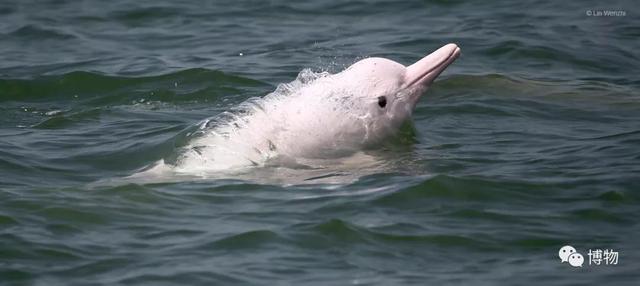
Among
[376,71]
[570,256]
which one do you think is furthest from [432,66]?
[570,256]

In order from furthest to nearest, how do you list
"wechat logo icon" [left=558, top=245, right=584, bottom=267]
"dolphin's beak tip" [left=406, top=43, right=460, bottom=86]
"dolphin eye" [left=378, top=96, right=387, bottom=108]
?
"dolphin's beak tip" [left=406, top=43, right=460, bottom=86], "dolphin eye" [left=378, top=96, right=387, bottom=108], "wechat logo icon" [left=558, top=245, right=584, bottom=267]

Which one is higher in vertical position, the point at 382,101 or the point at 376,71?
the point at 376,71

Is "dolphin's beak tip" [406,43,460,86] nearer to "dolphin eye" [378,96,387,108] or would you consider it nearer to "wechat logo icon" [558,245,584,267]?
"dolphin eye" [378,96,387,108]

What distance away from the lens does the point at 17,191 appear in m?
11.5

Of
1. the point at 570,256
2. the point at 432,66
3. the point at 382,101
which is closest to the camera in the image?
the point at 570,256

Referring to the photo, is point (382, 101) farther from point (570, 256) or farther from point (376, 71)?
point (570, 256)

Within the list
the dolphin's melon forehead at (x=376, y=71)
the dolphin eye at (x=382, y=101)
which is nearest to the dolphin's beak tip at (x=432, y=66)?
the dolphin's melon forehead at (x=376, y=71)

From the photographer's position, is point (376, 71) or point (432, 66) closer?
point (376, 71)

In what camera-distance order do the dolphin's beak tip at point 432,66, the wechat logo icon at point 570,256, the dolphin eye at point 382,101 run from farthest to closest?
the dolphin's beak tip at point 432,66 → the dolphin eye at point 382,101 → the wechat logo icon at point 570,256

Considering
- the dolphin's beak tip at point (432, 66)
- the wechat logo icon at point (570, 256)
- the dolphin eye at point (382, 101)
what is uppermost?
the dolphin's beak tip at point (432, 66)

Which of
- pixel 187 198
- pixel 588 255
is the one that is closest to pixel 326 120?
pixel 187 198

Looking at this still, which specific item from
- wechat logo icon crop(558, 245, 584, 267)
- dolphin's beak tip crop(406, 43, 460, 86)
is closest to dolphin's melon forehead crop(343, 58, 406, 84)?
dolphin's beak tip crop(406, 43, 460, 86)

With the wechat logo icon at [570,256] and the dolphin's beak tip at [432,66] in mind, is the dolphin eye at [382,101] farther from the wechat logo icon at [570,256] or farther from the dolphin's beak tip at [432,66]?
the wechat logo icon at [570,256]

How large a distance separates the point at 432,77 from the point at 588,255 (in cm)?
428
